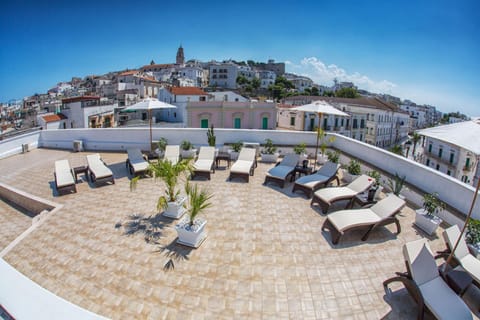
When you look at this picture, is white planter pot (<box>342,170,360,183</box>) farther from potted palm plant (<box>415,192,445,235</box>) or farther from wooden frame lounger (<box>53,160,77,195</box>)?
wooden frame lounger (<box>53,160,77,195</box>)

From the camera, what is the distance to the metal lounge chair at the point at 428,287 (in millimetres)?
3096

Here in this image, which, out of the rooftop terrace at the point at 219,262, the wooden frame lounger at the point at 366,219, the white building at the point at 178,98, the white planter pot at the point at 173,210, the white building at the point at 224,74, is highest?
the white building at the point at 224,74

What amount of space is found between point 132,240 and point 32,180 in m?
6.10

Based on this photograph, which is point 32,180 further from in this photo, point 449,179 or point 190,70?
point 190,70

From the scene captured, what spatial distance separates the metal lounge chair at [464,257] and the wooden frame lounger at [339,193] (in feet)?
6.93

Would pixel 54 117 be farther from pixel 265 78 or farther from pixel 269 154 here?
pixel 265 78

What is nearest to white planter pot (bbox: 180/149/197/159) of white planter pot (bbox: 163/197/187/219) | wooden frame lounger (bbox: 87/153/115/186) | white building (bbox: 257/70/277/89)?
wooden frame lounger (bbox: 87/153/115/186)

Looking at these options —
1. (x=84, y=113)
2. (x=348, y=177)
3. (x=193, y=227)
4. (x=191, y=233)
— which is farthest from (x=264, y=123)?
(x=191, y=233)

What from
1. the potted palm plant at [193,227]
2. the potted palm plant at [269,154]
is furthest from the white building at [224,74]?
the potted palm plant at [193,227]

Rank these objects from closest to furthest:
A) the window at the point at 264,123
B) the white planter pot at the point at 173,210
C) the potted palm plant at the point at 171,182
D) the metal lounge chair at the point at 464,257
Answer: the metal lounge chair at the point at 464,257 < the potted palm plant at the point at 171,182 < the white planter pot at the point at 173,210 < the window at the point at 264,123

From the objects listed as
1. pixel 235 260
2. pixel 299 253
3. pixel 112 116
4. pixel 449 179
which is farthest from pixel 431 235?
pixel 112 116

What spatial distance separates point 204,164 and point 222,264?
4.76 metres

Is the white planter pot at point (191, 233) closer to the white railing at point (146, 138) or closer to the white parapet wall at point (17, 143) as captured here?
the white railing at point (146, 138)

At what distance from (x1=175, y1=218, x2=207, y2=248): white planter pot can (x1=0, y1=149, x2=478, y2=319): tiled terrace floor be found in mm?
155
